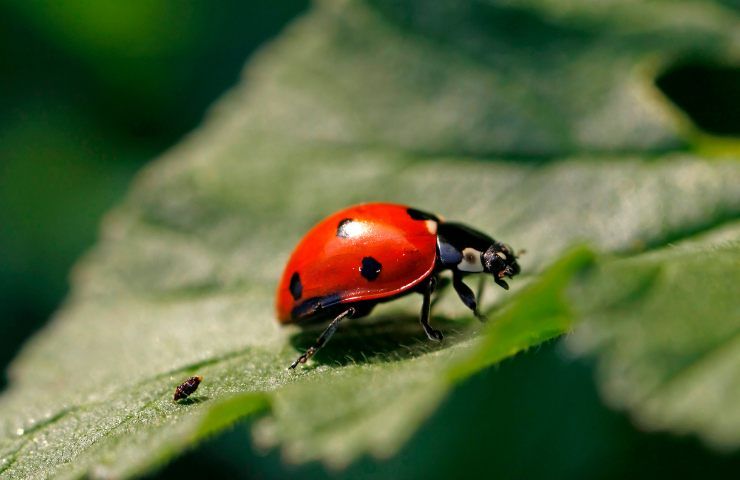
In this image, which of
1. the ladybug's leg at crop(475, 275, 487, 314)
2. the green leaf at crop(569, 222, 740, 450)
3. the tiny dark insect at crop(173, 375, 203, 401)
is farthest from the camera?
the ladybug's leg at crop(475, 275, 487, 314)

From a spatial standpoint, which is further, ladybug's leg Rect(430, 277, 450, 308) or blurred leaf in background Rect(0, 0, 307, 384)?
blurred leaf in background Rect(0, 0, 307, 384)

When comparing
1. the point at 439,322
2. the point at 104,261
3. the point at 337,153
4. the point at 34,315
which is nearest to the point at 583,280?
the point at 439,322

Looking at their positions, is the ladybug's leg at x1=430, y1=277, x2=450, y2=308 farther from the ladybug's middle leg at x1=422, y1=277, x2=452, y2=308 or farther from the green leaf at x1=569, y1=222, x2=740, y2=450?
the green leaf at x1=569, y1=222, x2=740, y2=450

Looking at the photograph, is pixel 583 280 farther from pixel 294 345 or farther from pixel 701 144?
pixel 701 144

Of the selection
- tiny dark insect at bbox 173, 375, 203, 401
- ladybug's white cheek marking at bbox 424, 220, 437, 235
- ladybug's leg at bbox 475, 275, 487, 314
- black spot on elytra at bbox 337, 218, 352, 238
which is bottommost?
ladybug's leg at bbox 475, 275, 487, 314

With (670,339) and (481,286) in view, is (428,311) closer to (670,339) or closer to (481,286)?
(481,286)

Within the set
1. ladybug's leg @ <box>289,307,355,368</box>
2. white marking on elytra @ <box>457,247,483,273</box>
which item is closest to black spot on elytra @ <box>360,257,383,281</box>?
ladybug's leg @ <box>289,307,355,368</box>

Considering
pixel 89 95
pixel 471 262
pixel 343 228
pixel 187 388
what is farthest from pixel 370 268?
pixel 89 95

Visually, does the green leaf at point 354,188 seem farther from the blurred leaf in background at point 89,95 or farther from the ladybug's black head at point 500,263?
the blurred leaf in background at point 89,95
